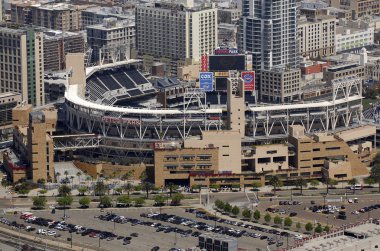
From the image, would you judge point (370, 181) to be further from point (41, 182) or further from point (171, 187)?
point (41, 182)

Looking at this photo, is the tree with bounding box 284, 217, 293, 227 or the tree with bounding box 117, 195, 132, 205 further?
the tree with bounding box 117, 195, 132, 205

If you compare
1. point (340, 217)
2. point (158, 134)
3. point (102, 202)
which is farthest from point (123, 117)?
point (340, 217)

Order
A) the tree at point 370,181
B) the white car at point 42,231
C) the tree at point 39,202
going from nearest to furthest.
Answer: the white car at point 42,231, the tree at point 39,202, the tree at point 370,181

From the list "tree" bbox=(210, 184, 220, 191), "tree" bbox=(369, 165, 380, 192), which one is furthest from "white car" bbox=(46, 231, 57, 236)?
"tree" bbox=(369, 165, 380, 192)

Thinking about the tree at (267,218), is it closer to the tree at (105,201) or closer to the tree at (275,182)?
the tree at (275,182)

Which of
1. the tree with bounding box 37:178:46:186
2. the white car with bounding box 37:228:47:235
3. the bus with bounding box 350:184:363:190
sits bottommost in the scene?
the white car with bounding box 37:228:47:235

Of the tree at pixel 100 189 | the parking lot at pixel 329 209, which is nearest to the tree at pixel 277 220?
the parking lot at pixel 329 209

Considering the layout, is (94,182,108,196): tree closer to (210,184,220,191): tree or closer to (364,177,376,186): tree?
(210,184,220,191): tree

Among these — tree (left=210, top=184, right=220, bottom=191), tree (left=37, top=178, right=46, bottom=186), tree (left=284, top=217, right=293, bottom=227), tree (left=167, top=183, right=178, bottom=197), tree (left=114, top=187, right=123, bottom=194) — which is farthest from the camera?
tree (left=37, top=178, right=46, bottom=186)
